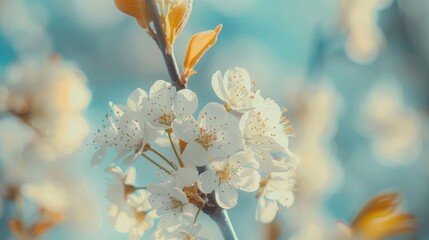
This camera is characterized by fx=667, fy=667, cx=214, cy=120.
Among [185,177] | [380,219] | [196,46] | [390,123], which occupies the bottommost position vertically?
[390,123]

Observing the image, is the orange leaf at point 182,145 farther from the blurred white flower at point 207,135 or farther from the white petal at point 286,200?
the white petal at point 286,200

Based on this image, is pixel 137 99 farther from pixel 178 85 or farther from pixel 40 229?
pixel 40 229

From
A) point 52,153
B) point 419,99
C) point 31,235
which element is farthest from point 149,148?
point 419,99

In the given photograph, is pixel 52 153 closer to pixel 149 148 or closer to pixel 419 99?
pixel 149 148

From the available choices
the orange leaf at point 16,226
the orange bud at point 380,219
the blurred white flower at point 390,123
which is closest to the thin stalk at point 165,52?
the orange bud at point 380,219

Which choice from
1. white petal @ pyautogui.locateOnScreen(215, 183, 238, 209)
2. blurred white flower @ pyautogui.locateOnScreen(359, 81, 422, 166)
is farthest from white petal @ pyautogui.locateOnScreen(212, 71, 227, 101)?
blurred white flower @ pyautogui.locateOnScreen(359, 81, 422, 166)

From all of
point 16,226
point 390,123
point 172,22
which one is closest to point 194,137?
point 172,22
